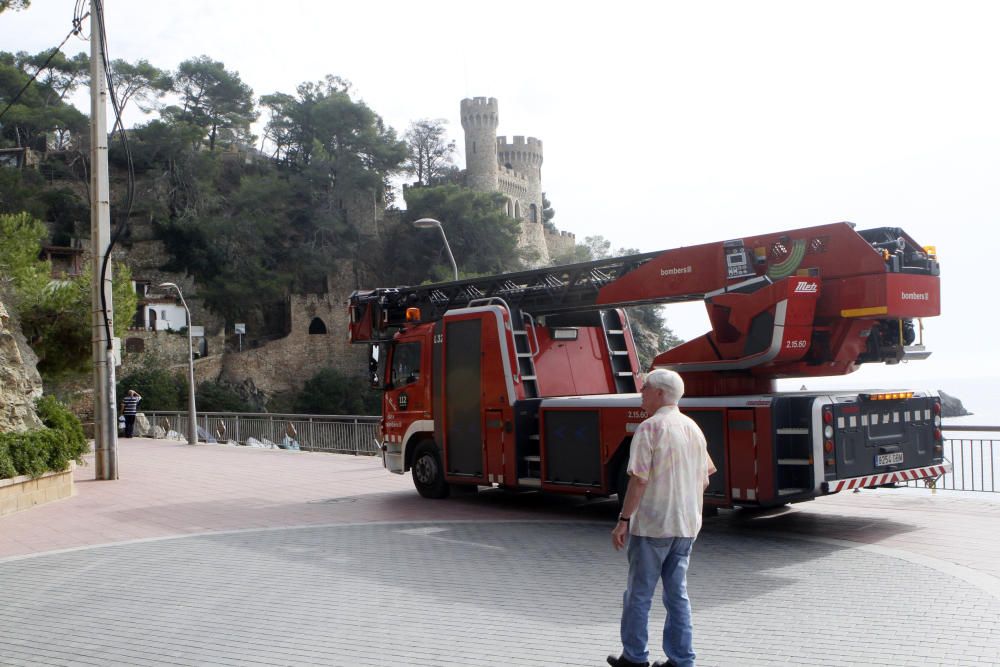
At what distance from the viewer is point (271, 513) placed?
12.7 m

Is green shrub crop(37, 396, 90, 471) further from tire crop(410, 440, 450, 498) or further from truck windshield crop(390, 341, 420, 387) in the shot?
tire crop(410, 440, 450, 498)

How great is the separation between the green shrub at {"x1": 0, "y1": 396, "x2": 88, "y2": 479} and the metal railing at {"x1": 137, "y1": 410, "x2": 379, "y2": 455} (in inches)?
300

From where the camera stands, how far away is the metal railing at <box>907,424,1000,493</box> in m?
12.2

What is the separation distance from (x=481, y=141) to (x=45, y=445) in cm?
7873

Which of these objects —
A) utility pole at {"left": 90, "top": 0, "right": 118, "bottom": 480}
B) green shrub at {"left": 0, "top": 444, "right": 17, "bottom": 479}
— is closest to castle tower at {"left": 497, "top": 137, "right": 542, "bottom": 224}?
utility pole at {"left": 90, "top": 0, "right": 118, "bottom": 480}

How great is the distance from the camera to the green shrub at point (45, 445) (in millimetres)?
13133

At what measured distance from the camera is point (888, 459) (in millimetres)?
9820

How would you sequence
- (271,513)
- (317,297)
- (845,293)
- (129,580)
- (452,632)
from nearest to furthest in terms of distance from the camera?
(452,632) < (129,580) < (845,293) < (271,513) < (317,297)

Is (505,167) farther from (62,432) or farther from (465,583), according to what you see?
(465,583)

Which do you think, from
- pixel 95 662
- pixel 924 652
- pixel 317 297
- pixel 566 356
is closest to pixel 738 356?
pixel 566 356

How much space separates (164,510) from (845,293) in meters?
9.29

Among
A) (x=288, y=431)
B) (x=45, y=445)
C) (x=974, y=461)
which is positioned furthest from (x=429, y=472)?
(x=288, y=431)

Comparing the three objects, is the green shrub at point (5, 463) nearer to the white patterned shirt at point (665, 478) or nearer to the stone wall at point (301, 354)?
the white patterned shirt at point (665, 478)

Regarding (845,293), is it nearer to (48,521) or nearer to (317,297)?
(48,521)
